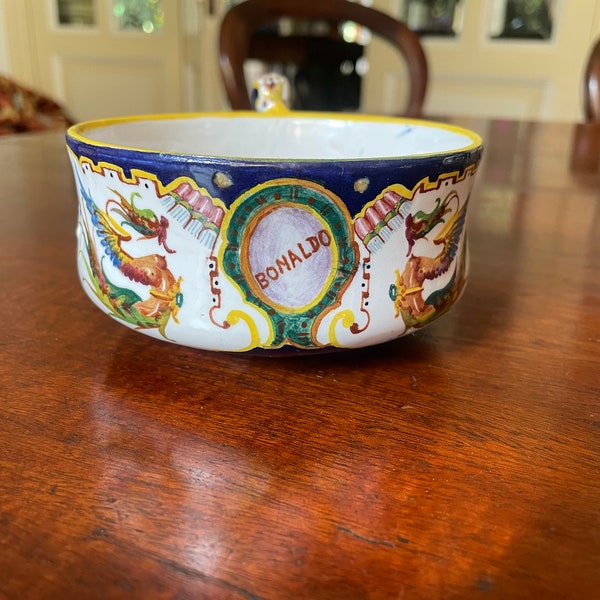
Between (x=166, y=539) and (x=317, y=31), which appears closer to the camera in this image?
(x=166, y=539)

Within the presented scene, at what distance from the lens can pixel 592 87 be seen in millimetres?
1268

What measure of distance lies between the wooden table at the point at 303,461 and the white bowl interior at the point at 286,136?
101mm

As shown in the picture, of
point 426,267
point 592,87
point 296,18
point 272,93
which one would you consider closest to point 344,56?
point 296,18

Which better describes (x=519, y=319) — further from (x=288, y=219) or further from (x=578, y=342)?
(x=288, y=219)

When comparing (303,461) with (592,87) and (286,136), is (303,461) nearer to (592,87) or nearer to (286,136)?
(286,136)

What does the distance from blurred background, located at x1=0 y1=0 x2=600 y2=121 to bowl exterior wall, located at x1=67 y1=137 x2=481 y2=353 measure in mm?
1796

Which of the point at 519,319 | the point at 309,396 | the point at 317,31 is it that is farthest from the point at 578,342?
the point at 317,31

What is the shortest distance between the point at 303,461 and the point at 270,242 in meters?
0.08

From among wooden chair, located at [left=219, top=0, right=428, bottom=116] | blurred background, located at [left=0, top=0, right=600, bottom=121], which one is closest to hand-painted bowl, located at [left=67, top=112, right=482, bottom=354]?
wooden chair, located at [left=219, top=0, right=428, bottom=116]

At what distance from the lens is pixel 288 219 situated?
0.25 m

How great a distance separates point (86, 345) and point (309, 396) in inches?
4.5

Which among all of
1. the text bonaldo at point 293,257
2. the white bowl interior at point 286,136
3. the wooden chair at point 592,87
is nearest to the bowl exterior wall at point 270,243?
the text bonaldo at point 293,257

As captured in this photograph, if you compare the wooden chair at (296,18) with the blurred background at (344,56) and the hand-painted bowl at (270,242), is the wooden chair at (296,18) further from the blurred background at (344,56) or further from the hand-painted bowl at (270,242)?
the hand-painted bowl at (270,242)

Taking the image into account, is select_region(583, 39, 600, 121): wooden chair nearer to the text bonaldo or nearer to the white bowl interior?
the white bowl interior
